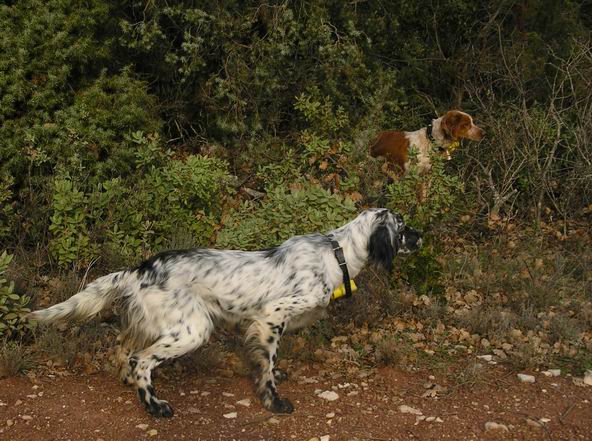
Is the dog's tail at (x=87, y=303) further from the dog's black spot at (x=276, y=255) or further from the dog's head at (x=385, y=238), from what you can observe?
the dog's head at (x=385, y=238)

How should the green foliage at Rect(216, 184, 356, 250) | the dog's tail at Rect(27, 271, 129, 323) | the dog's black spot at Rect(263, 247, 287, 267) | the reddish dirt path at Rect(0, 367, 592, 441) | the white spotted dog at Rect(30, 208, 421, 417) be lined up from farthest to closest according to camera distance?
the green foliage at Rect(216, 184, 356, 250) < the dog's black spot at Rect(263, 247, 287, 267) < the dog's tail at Rect(27, 271, 129, 323) < the white spotted dog at Rect(30, 208, 421, 417) < the reddish dirt path at Rect(0, 367, 592, 441)

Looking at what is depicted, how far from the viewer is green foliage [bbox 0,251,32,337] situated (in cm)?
507

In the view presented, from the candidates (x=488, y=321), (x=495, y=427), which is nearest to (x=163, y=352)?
(x=495, y=427)

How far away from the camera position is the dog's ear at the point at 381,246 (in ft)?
16.9

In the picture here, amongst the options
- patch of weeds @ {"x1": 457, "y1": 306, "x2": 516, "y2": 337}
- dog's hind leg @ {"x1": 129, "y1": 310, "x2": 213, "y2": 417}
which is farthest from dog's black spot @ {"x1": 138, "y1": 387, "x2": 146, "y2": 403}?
patch of weeds @ {"x1": 457, "y1": 306, "x2": 516, "y2": 337}

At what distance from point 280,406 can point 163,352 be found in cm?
80

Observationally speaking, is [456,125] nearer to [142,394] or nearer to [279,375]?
[279,375]

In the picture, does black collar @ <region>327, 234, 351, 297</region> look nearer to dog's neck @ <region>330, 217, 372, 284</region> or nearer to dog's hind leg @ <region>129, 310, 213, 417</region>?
dog's neck @ <region>330, 217, 372, 284</region>

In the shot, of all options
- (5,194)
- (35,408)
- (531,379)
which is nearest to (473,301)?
(531,379)

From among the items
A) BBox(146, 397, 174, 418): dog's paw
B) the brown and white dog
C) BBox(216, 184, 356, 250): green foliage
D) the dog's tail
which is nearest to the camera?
BBox(146, 397, 174, 418): dog's paw

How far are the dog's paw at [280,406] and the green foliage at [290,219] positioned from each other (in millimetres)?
1744

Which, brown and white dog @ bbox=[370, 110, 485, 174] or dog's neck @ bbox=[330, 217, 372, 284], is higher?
brown and white dog @ bbox=[370, 110, 485, 174]

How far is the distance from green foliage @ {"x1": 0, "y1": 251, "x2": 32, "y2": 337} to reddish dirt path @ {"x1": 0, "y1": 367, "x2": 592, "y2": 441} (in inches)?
16.0

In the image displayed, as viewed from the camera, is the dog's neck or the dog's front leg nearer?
the dog's front leg
